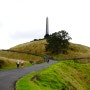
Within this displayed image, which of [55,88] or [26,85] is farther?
[55,88]

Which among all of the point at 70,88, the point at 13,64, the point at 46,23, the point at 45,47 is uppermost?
the point at 46,23

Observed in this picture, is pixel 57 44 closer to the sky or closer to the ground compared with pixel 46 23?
closer to the ground

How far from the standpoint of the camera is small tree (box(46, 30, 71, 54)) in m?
109

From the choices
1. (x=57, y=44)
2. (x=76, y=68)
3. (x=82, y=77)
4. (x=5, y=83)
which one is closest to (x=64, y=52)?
(x=57, y=44)

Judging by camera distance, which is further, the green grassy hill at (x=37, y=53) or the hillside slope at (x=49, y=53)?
the hillside slope at (x=49, y=53)

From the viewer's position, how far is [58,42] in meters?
109

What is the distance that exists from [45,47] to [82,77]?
51.5 m

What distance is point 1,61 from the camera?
2362 inches

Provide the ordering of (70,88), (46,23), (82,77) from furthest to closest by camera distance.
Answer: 1. (46,23)
2. (82,77)
3. (70,88)

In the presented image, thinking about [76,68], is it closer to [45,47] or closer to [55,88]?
[55,88]

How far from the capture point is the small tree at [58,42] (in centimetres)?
10912

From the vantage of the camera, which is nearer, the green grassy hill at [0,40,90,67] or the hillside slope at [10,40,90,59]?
the green grassy hill at [0,40,90,67]

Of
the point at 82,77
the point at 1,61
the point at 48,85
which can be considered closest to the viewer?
the point at 48,85

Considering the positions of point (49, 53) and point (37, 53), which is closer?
point (49, 53)
